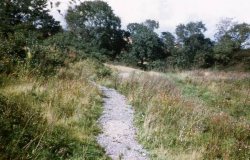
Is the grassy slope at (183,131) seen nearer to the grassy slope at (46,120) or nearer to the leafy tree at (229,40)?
the grassy slope at (46,120)

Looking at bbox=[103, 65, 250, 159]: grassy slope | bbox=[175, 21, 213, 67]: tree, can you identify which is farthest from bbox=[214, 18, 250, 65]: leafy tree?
bbox=[103, 65, 250, 159]: grassy slope

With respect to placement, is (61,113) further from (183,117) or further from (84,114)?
(183,117)

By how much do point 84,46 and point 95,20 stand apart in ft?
86.7

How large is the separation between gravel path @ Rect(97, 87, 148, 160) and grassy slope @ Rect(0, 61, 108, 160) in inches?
9.4

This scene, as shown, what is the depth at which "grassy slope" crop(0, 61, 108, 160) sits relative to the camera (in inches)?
199

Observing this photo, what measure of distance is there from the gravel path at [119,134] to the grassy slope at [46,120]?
238 mm

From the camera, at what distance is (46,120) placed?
20.8 ft

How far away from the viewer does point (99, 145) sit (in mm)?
6395

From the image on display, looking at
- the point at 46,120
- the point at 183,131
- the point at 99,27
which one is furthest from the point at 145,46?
the point at 46,120

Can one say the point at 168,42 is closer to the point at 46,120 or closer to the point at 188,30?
the point at 188,30

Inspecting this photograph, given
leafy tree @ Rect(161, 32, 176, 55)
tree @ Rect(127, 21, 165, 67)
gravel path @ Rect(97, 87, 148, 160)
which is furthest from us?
leafy tree @ Rect(161, 32, 176, 55)

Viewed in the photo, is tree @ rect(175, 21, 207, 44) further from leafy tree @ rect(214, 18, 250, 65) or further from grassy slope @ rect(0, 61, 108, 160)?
grassy slope @ rect(0, 61, 108, 160)

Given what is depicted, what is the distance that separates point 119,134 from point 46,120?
1.84m

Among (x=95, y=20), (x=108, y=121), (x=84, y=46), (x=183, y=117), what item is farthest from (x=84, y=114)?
(x=95, y=20)
